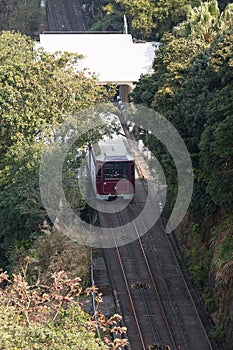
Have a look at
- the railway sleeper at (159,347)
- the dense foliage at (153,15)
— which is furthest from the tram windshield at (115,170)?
the dense foliage at (153,15)

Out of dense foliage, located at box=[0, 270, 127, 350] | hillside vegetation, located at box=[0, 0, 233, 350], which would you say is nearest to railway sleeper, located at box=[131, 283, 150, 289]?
hillside vegetation, located at box=[0, 0, 233, 350]

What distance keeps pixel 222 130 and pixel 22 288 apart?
8880 millimetres

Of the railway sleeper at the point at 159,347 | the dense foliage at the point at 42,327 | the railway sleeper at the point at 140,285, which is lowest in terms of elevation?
the railway sleeper at the point at 159,347

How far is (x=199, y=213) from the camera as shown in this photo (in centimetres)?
2816

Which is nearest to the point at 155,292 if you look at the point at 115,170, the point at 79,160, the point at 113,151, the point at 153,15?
the point at 115,170

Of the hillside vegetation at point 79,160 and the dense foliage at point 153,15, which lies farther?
the dense foliage at point 153,15

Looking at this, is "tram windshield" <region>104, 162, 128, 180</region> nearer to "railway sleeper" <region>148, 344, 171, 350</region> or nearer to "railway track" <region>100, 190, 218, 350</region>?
"railway track" <region>100, 190, 218, 350</region>

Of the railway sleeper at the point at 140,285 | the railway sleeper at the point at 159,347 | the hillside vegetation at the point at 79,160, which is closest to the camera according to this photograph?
the hillside vegetation at the point at 79,160

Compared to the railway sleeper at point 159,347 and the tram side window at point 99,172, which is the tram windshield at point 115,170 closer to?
the tram side window at point 99,172

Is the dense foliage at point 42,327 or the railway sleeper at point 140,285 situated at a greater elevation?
the dense foliage at point 42,327

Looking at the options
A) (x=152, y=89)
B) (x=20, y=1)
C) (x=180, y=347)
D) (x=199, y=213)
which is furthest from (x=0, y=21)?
(x=180, y=347)

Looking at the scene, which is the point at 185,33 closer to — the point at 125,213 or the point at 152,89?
the point at 152,89

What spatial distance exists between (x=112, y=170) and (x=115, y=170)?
14 cm

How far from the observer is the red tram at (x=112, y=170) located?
3256 cm
